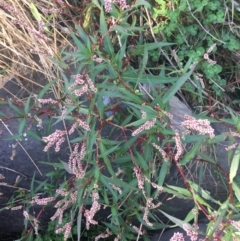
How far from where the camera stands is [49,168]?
2303 mm

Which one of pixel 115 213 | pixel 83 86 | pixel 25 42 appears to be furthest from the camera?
pixel 25 42

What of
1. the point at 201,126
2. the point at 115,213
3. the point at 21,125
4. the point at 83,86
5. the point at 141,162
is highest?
the point at 83,86

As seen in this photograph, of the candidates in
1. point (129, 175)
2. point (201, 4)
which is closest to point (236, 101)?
point (201, 4)

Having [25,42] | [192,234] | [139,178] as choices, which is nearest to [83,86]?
[139,178]

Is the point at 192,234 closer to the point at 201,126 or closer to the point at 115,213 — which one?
the point at 201,126

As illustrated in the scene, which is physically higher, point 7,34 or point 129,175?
point 7,34

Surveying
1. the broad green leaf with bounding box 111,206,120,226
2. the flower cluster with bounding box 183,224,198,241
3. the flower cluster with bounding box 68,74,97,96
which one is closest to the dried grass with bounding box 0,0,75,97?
the flower cluster with bounding box 68,74,97,96

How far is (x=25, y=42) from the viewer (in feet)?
7.31

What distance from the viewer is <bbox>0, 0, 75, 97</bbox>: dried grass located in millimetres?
2174

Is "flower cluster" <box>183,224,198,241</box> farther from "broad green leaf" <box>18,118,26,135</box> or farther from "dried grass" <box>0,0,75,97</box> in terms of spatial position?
"dried grass" <box>0,0,75,97</box>

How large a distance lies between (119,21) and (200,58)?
67 cm

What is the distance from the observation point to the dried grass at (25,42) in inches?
85.6

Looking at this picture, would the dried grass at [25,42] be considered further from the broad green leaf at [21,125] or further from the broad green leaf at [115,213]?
the broad green leaf at [115,213]

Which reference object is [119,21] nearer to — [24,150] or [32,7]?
[32,7]
